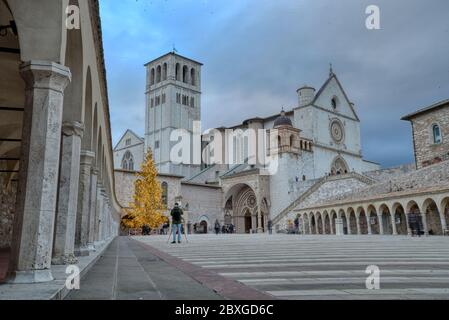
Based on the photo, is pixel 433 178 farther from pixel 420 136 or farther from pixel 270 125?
pixel 270 125

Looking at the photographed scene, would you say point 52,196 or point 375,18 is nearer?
point 52,196

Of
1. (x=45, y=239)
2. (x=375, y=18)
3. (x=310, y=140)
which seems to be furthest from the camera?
(x=310, y=140)

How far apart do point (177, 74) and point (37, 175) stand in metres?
70.4

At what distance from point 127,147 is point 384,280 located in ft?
243

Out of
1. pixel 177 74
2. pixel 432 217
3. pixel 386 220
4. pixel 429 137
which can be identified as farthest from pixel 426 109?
pixel 177 74

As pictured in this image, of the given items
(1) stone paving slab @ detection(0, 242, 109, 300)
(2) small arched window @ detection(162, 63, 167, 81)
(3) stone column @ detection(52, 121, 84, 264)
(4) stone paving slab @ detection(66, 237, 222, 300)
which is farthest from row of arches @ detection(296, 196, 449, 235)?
(2) small arched window @ detection(162, 63, 167, 81)

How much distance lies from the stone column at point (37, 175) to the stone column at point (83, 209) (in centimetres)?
397

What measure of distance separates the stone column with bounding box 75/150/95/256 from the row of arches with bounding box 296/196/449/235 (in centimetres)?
1880

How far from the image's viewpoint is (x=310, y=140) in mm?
53875

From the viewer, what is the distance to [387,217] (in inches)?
1124

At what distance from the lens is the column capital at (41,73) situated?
4.73 metres

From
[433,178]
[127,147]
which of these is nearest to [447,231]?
[433,178]

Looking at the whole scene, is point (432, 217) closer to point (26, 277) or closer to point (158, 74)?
point (26, 277)

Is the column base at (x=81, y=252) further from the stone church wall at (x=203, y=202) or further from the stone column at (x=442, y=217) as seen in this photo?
the stone church wall at (x=203, y=202)
